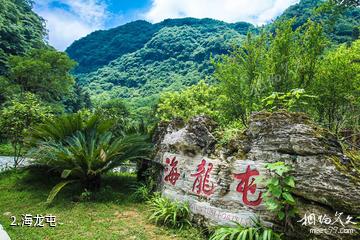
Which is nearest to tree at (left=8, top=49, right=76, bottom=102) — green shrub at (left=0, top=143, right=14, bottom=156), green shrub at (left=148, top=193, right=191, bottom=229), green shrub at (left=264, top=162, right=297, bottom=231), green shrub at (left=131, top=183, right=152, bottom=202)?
green shrub at (left=0, top=143, right=14, bottom=156)

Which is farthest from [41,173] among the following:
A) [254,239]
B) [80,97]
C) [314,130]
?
[80,97]

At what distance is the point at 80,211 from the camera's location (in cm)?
573

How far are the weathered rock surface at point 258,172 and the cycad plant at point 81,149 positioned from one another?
4.48 ft

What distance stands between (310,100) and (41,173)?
8.38 m

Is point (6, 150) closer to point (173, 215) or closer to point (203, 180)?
point (173, 215)

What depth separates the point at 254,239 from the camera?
12.6 feet

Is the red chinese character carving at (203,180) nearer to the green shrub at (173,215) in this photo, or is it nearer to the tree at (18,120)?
the green shrub at (173,215)

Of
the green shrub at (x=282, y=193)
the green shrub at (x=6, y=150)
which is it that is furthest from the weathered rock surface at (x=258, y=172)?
the green shrub at (x=6, y=150)

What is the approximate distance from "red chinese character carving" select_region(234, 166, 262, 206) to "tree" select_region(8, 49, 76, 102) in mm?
22994

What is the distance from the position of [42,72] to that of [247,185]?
24170 mm

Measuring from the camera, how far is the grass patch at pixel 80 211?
15.3 ft

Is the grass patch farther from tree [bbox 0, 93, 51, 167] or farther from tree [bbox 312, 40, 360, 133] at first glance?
tree [bbox 312, 40, 360, 133]

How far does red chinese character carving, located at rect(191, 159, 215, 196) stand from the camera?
4.95 meters

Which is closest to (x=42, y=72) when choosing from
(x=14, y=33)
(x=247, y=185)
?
(x=14, y=33)
